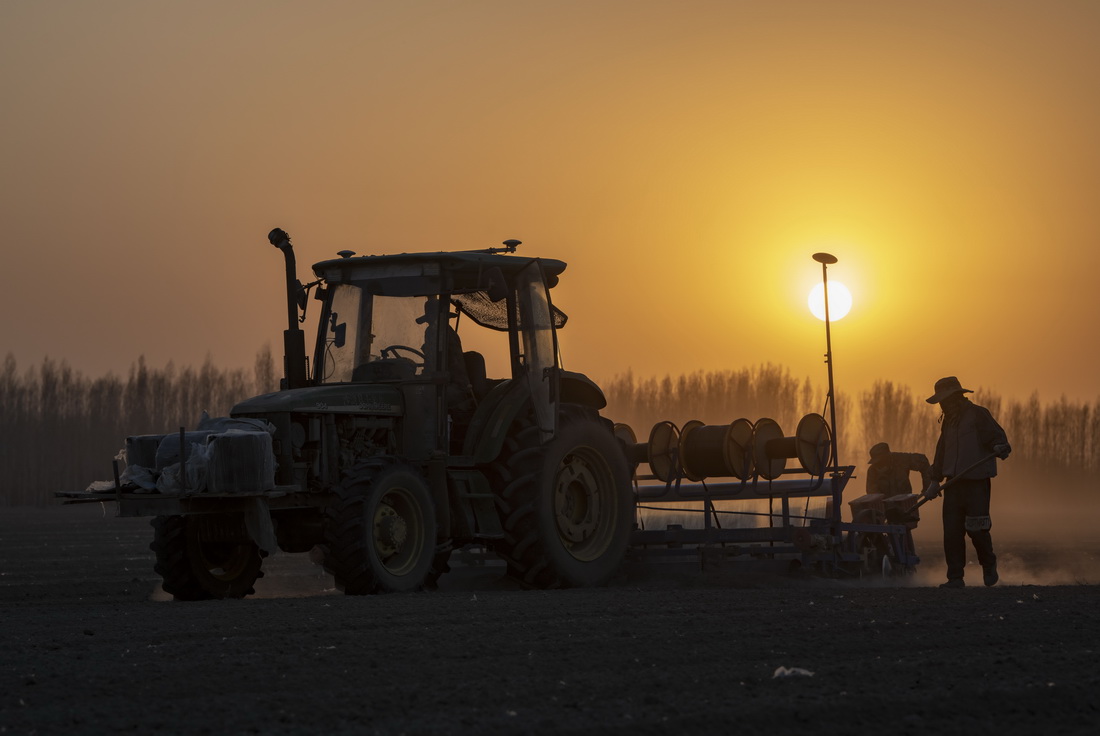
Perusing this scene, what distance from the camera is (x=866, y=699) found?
6.83 meters

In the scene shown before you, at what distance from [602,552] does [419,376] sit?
2540 mm

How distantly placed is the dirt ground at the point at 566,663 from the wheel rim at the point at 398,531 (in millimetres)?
708

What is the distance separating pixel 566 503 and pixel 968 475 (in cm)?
391

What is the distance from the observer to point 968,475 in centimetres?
1462

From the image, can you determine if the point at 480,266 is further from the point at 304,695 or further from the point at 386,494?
the point at 304,695

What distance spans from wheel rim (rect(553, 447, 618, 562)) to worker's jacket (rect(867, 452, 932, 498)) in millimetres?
5258

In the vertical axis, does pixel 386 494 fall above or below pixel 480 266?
below

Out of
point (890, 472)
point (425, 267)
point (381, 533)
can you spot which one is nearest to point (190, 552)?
point (381, 533)

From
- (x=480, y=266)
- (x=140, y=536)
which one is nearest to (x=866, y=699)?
(x=480, y=266)

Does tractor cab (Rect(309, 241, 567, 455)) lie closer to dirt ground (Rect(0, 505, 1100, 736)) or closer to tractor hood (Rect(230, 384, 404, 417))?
tractor hood (Rect(230, 384, 404, 417))

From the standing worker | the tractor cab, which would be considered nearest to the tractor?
the tractor cab

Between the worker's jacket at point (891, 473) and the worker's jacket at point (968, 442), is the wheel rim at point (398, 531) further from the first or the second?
the worker's jacket at point (891, 473)

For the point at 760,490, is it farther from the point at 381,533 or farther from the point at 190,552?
the point at 190,552

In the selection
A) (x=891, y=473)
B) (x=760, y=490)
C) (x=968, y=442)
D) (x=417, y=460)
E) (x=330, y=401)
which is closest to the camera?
(x=330, y=401)
